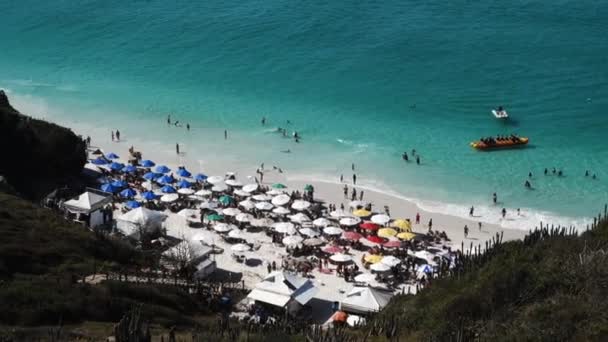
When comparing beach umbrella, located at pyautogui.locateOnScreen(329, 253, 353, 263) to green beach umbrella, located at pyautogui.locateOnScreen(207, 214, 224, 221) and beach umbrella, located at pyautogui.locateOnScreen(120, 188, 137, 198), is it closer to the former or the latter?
green beach umbrella, located at pyautogui.locateOnScreen(207, 214, 224, 221)

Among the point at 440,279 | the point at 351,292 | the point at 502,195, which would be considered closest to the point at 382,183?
the point at 502,195

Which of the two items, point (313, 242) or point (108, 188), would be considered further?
point (108, 188)

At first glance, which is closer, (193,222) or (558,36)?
(193,222)

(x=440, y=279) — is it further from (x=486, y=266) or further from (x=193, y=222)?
(x=193, y=222)

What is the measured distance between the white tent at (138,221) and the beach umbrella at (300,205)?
7.38m

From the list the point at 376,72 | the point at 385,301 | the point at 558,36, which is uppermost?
the point at 558,36

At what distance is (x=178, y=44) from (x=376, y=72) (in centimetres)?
2528

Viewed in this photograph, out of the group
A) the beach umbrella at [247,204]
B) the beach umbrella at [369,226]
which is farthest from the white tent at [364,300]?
the beach umbrella at [247,204]

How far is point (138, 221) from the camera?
34.0 meters

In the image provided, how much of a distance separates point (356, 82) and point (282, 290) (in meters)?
40.9

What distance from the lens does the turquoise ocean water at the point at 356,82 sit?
47.7m

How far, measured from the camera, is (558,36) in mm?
74562

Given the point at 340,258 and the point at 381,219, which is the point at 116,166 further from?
the point at 340,258

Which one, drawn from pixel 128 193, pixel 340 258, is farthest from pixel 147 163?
pixel 340 258
